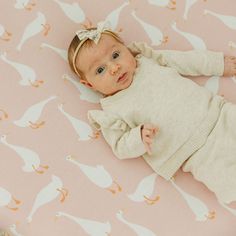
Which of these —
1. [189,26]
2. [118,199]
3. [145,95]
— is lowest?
[118,199]

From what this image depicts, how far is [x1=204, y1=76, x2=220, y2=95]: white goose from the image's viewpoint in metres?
1.82

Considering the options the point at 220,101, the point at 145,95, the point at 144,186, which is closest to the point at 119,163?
the point at 144,186

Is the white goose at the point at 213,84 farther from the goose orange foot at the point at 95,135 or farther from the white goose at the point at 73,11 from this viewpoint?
the white goose at the point at 73,11

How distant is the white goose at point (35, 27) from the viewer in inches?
74.9

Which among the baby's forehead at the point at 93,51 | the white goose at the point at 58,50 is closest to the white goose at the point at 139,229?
the baby's forehead at the point at 93,51

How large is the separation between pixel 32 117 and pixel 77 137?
192 millimetres

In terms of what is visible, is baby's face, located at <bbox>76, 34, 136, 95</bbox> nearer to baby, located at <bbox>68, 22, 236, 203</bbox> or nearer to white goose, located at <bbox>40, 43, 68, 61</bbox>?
baby, located at <bbox>68, 22, 236, 203</bbox>

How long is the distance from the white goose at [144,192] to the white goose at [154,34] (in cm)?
58

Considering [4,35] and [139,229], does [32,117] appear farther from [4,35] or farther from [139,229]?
[139,229]

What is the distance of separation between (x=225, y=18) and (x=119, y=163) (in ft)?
2.50

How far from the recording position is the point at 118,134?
170cm

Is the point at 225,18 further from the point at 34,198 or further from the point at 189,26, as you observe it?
the point at 34,198

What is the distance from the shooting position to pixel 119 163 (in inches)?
67.9

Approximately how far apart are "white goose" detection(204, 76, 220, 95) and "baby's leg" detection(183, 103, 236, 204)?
0.49 feet
